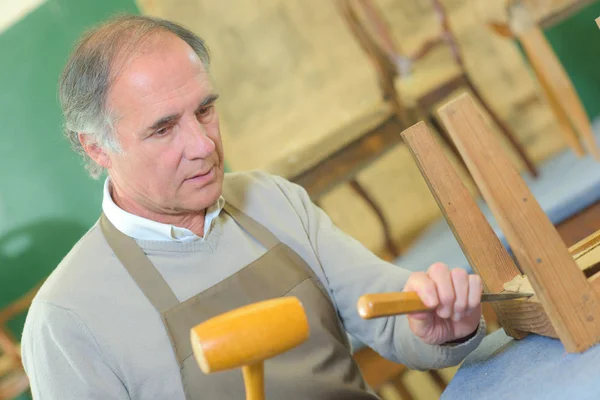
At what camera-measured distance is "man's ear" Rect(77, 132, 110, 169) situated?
5.00 ft

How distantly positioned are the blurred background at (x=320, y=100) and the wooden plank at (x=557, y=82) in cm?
6

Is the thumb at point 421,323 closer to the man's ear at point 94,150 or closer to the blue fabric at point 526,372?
the blue fabric at point 526,372

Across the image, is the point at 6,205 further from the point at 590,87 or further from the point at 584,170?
the point at 590,87

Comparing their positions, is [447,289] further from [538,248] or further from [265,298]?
[265,298]

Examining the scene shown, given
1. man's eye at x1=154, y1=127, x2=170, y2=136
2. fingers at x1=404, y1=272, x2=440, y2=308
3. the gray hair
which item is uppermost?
the gray hair

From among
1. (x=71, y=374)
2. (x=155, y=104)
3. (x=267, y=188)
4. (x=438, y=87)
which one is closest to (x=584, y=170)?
(x=438, y=87)

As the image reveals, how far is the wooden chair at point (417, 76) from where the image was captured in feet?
11.1

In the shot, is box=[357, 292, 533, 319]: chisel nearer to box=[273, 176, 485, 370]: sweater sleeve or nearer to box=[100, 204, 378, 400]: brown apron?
box=[273, 176, 485, 370]: sweater sleeve

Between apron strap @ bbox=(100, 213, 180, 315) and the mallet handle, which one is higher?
apron strap @ bbox=(100, 213, 180, 315)

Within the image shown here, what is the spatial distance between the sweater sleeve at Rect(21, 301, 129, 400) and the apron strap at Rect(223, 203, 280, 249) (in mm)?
401

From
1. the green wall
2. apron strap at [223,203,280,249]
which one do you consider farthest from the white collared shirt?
the green wall

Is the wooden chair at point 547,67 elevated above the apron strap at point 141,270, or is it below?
below

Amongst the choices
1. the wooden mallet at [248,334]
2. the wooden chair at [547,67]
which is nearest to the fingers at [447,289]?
the wooden mallet at [248,334]

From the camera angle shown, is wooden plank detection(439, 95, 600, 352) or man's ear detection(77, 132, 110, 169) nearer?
wooden plank detection(439, 95, 600, 352)
